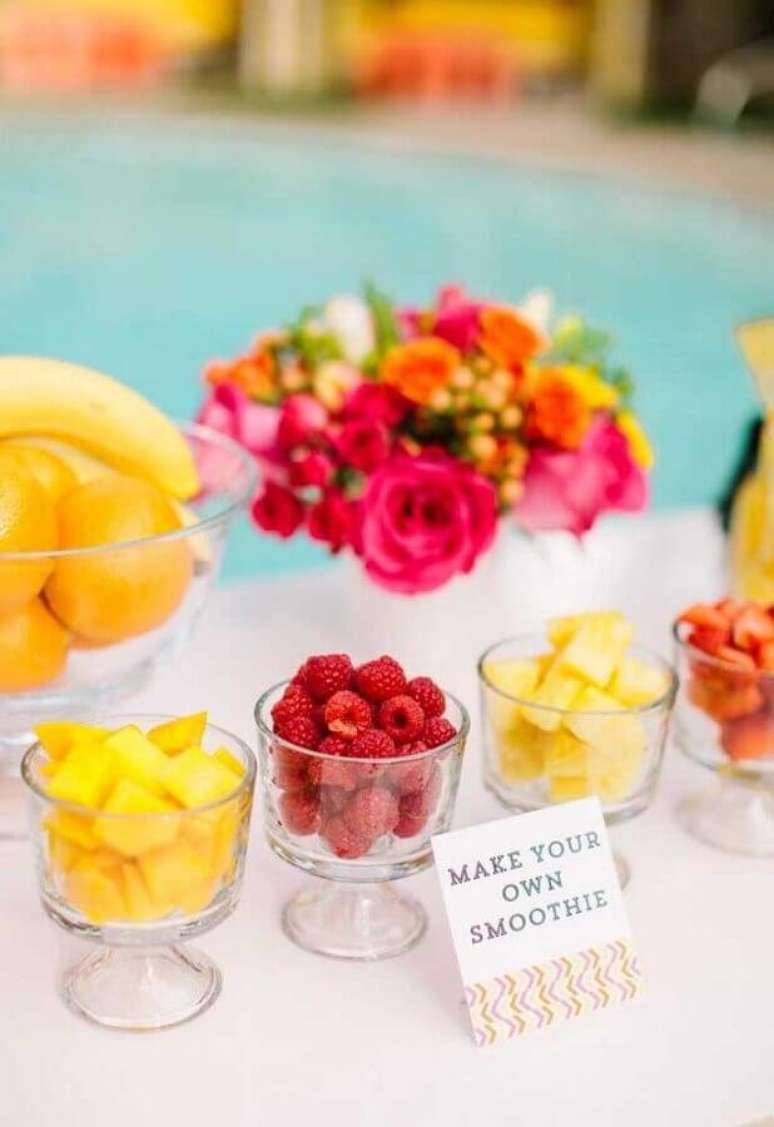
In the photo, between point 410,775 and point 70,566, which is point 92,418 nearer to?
point 70,566

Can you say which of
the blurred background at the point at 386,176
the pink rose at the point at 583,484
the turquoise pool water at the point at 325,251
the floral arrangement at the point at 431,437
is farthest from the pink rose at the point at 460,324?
the turquoise pool water at the point at 325,251

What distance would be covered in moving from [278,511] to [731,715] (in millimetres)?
390

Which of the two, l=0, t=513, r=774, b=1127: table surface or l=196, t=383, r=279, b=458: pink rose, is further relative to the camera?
l=196, t=383, r=279, b=458: pink rose

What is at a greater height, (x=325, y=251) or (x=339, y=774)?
(x=339, y=774)

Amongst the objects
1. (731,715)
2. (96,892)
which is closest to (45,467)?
(96,892)

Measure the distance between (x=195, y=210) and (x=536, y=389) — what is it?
5.69m

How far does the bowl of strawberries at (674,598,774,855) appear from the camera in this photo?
0.91m

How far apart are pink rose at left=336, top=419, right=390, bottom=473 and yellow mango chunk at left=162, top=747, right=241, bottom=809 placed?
1.36ft

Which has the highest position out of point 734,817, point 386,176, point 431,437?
point 431,437

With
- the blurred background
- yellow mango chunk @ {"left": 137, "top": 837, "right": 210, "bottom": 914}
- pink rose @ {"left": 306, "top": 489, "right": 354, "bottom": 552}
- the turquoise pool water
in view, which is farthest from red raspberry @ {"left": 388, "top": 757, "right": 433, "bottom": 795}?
the turquoise pool water

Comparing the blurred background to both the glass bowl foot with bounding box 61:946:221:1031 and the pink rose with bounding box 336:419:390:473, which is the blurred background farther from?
the glass bowl foot with bounding box 61:946:221:1031

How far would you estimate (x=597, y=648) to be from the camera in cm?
89

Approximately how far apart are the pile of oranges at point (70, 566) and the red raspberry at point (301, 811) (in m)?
0.20

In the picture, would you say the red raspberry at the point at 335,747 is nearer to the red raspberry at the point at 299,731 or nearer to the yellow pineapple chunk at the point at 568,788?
the red raspberry at the point at 299,731
